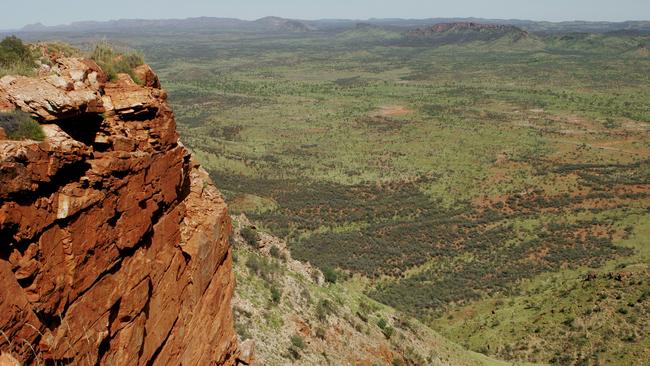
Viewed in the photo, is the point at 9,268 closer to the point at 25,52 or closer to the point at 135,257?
the point at 135,257

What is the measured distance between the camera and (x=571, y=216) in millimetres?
55656

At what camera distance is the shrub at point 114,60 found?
10359mm

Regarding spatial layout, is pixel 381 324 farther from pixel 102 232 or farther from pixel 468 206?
pixel 468 206

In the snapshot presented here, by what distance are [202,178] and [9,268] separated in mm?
6638

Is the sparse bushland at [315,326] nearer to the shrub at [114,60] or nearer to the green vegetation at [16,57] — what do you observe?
the shrub at [114,60]

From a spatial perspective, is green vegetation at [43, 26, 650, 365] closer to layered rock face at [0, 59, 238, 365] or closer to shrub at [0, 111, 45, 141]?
layered rock face at [0, 59, 238, 365]

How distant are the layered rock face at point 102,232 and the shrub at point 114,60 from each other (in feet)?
0.93

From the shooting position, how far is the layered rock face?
21.6 feet

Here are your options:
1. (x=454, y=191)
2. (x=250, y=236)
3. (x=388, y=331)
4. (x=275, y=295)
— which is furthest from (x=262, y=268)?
(x=454, y=191)

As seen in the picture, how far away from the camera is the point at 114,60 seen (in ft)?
36.3

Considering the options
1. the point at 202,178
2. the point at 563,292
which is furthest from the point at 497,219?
the point at 202,178

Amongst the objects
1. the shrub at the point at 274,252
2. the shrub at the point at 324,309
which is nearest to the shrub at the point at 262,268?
the shrub at the point at 324,309

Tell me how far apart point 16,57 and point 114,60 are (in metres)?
1.99

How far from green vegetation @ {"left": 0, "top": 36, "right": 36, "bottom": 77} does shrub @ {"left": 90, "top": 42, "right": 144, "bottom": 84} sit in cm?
130
